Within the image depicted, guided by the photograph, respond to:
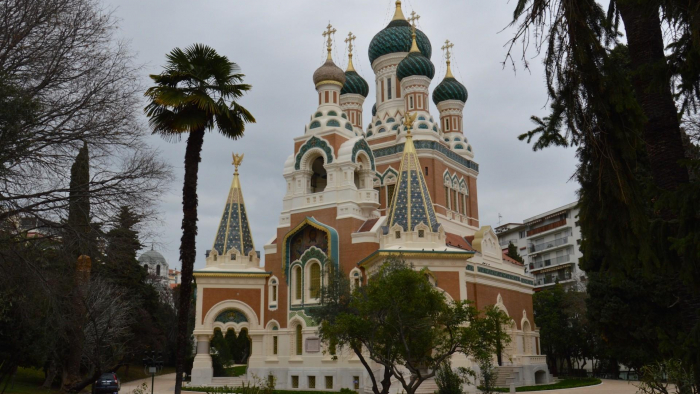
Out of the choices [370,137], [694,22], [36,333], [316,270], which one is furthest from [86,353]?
[694,22]

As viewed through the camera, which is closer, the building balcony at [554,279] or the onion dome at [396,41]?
the onion dome at [396,41]

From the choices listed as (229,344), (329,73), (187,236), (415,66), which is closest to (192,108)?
(187,236)

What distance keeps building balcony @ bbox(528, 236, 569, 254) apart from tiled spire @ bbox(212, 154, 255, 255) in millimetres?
32771

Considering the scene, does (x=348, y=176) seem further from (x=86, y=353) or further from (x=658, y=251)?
(x=658, y=251)

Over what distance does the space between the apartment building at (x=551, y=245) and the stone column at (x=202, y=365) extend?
31.4m

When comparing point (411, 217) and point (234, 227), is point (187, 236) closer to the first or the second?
point (411, 217)

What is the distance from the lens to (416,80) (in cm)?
3030

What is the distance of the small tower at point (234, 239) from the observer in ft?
86.4

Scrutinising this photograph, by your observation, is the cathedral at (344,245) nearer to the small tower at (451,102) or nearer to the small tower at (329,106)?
the small tower at (329,106)

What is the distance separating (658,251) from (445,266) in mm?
13458

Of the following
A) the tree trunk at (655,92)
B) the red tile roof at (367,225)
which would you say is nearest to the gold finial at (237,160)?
the red tile roof at (367,225)

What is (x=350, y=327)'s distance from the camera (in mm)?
14484

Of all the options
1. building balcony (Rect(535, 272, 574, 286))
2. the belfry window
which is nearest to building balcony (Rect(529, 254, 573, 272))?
building balcony (Rect(535, 272, 574, 286))

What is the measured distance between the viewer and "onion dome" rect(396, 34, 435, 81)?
30344 mm
